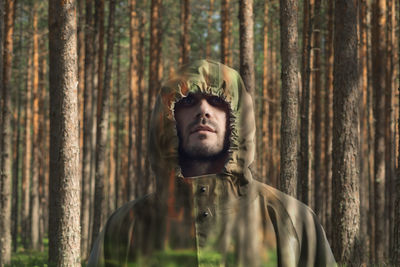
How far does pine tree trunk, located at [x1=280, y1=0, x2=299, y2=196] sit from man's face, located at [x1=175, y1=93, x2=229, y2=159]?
8715mm

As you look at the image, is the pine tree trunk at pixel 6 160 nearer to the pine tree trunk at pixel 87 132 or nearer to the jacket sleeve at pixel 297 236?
the pine tree trunk at pixel 87 132

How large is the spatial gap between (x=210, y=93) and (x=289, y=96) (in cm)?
886

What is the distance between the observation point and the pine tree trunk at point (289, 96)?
1065 cm

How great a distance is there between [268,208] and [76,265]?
687 centimetres

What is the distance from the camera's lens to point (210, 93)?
6.47ft

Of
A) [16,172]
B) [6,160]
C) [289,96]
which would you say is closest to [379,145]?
[289,96]

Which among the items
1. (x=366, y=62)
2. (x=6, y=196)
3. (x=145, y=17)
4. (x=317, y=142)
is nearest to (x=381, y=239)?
(x=317, y=142)

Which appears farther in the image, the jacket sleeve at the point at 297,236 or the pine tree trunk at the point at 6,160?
the pine tree trunk at the point at 6,160

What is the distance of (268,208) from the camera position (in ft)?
6.73

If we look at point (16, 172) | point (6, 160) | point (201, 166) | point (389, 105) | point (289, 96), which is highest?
point (389, 105)

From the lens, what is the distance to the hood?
196 centimetres

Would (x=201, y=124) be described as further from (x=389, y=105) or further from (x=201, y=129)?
(x=389, y=105)

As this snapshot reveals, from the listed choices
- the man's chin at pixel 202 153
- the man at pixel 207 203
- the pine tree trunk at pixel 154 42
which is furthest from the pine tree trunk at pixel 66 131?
the pine tree trunk at pixel 154 42

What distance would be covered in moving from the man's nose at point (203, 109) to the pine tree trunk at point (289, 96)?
8736mm
